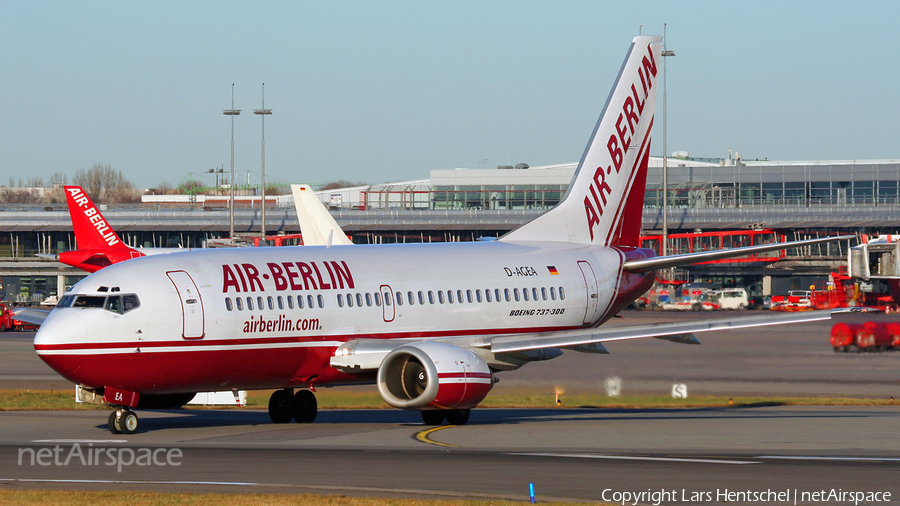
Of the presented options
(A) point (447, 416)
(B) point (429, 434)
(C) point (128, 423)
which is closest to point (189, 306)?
(C) point (128, 423)

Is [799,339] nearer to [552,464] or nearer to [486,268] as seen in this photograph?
[486,268]

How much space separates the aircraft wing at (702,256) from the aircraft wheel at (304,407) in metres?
11.4

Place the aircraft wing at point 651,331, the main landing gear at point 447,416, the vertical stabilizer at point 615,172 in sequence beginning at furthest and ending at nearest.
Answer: the vertical stabilizer at point 615,172 → the main landing gear at point 447,416 → the aircraft wing at point 651,331

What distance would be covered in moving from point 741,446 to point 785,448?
2.90 feet

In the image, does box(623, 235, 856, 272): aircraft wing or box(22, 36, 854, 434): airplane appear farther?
box(623, 235, 856, 272): aircraft wing

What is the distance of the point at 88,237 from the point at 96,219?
1159 millimetres

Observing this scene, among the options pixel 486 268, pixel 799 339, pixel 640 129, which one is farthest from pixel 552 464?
pixel 799 339

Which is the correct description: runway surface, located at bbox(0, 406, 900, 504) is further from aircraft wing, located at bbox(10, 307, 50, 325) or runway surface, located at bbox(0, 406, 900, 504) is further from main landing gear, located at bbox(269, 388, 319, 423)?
aircraft wing, located at bbox(10, 307, 50, 325)

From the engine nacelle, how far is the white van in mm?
49184

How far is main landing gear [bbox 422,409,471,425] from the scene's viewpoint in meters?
28.4

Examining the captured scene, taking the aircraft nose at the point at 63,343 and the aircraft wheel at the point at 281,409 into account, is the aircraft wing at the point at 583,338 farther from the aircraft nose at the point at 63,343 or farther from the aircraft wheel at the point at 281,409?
the aircraft nose at the point at 63,343

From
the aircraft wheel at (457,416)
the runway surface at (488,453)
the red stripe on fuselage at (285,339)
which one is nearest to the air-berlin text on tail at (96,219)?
the runway surface at (488,453)

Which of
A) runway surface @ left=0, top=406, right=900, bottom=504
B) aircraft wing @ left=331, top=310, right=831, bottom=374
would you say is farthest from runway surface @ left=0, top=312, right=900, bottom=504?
aircraft wing @ left=331, top=310, right=831, bottom=374

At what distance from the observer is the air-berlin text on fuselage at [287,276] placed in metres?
26.8
